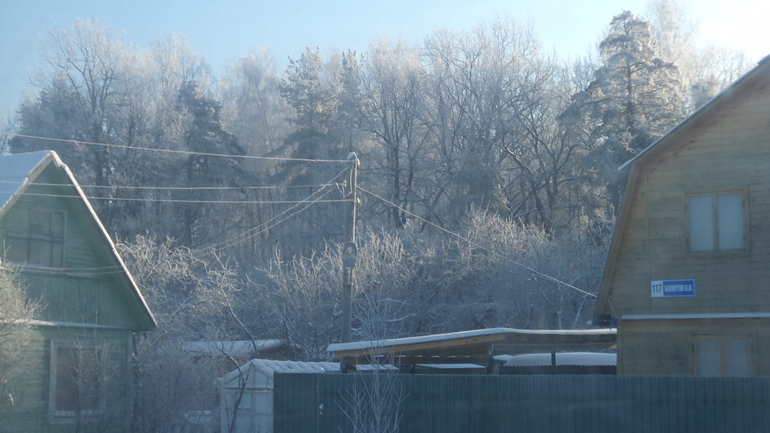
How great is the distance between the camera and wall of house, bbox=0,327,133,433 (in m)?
16.0

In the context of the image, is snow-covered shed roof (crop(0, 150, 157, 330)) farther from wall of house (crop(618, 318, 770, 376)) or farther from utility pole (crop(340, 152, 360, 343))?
wall of house (crop(618, 318, 770, 376))

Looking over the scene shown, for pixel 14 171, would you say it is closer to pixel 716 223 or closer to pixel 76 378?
pixel 76 378

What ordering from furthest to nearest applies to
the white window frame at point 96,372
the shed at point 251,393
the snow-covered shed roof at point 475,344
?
1. the shed at point 251,393
2. the white window frame at point 96,372
3. the snow-covered shed roof at point 475,344

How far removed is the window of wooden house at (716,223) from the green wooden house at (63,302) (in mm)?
12763

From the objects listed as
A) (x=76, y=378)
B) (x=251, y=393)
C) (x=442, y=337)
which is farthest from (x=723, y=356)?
(x=76, y=378)

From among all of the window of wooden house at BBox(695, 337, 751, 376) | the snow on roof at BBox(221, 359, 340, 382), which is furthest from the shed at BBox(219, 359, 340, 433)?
the window of wooden house at BBox(695, 337, 751, 376)

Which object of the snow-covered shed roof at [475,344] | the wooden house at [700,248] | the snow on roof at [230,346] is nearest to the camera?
the wooden house at [700,248]

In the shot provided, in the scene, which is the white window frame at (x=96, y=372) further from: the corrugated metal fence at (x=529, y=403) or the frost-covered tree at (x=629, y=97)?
the frost-covered tree at (x=629, y=97)

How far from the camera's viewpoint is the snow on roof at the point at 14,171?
1608 cm

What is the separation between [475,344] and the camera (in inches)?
599

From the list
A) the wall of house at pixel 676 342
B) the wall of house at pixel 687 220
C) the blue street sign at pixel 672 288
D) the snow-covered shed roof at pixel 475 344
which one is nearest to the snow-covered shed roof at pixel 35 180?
the snow-covered shed roof at pixel 475 344

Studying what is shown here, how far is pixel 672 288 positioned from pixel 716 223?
149 cm

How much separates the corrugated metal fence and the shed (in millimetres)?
5211

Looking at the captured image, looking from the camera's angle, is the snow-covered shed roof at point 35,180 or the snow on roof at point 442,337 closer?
the snow on roof at point 442,337
